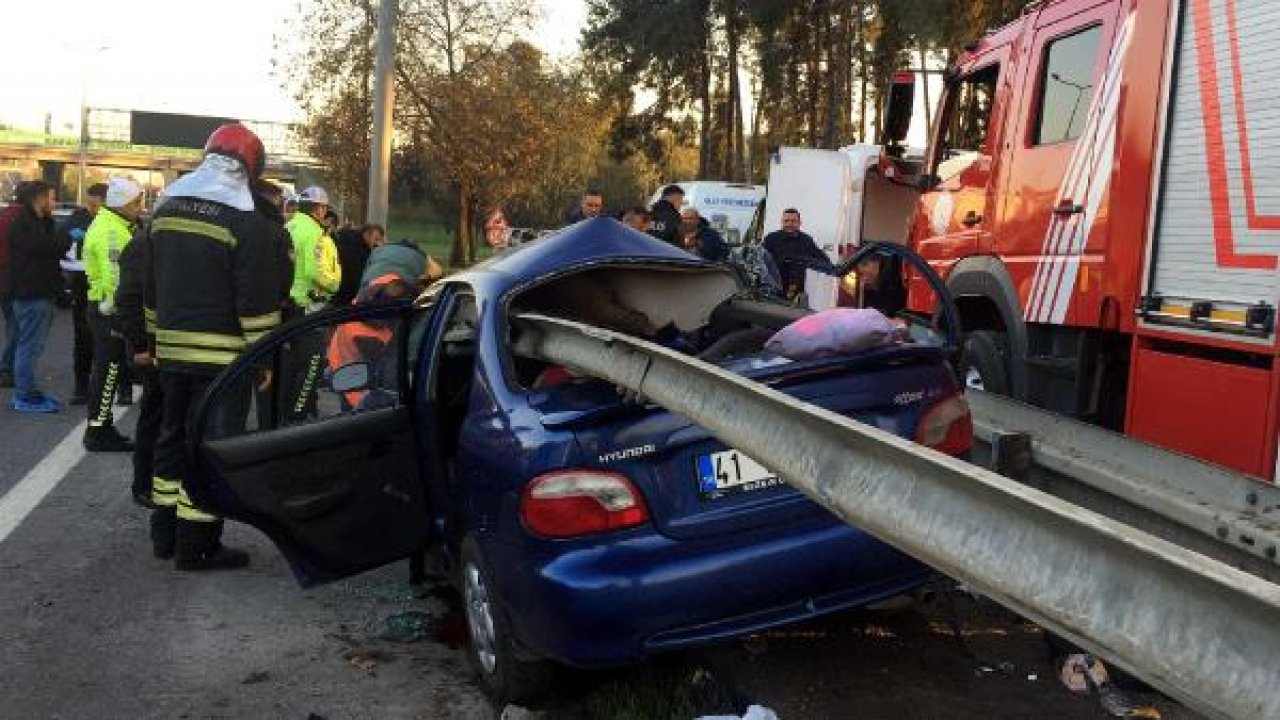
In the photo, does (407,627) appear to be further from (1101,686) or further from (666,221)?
(666,221)

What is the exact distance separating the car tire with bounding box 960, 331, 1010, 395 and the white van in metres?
17.4

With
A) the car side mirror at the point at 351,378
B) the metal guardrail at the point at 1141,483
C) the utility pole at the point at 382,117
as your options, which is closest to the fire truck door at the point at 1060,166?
the metal guardrail at the point at 1141,483

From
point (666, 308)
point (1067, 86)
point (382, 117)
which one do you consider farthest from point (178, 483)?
point (382, 117)

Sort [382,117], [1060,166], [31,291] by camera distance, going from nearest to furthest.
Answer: [1060,166] < [31,291] < [382,117]

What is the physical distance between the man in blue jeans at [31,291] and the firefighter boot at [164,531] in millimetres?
4523

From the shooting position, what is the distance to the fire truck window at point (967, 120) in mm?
6848

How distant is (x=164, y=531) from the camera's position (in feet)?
19.0

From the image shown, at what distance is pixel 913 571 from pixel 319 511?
2.28 metres

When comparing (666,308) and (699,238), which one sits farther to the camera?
(699,238)

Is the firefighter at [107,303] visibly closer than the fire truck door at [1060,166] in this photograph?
No

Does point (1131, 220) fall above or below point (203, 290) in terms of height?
above

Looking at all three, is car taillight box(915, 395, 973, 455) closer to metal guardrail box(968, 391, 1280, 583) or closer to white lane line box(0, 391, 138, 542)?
metal guardrail box(968, 391, 1280, 583)

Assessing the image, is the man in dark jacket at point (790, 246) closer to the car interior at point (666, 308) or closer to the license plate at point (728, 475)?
the car interior at point (666, 308)

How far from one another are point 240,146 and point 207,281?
0.71m
